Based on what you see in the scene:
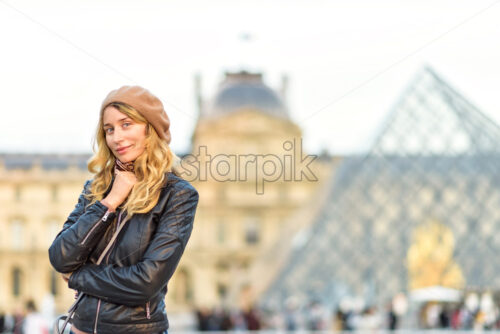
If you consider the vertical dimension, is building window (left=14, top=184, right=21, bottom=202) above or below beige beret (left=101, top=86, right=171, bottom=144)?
above

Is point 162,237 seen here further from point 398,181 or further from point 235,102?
point 235,102

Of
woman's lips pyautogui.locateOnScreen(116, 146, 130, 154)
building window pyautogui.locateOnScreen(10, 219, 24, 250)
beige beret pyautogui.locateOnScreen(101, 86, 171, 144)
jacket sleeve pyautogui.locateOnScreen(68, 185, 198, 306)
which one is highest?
building window pyautogui.locateOnScreen(10, 219, 24, 250)

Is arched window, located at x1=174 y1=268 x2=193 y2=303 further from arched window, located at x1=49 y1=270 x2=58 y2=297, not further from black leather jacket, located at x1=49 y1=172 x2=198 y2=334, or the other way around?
black leather jacket, located at x1=49 y1=172 x2=198 y2=334

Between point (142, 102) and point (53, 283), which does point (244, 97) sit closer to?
point (53, 283)

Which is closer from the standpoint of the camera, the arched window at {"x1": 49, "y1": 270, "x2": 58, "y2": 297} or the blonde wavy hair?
the blonde wavy hair

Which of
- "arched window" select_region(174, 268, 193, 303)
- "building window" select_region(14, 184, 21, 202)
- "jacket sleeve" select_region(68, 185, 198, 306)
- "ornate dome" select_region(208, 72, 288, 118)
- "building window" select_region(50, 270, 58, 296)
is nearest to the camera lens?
"jacket sleeve" select_region(68, 185, 198, 306)

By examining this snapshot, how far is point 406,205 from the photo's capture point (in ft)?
70.7

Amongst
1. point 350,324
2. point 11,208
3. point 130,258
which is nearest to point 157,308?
point 130,258

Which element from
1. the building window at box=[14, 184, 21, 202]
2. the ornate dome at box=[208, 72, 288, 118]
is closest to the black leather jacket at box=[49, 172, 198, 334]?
the building window at box=[14, 184, 21, 202]

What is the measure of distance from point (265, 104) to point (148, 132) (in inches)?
2455

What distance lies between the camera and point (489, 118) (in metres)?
21.8

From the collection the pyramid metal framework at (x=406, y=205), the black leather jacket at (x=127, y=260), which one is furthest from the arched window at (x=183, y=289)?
the black leather jacket at (x=127, y=260)

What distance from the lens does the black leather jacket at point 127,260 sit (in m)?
1.89

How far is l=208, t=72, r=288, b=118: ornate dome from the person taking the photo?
63.7 m
